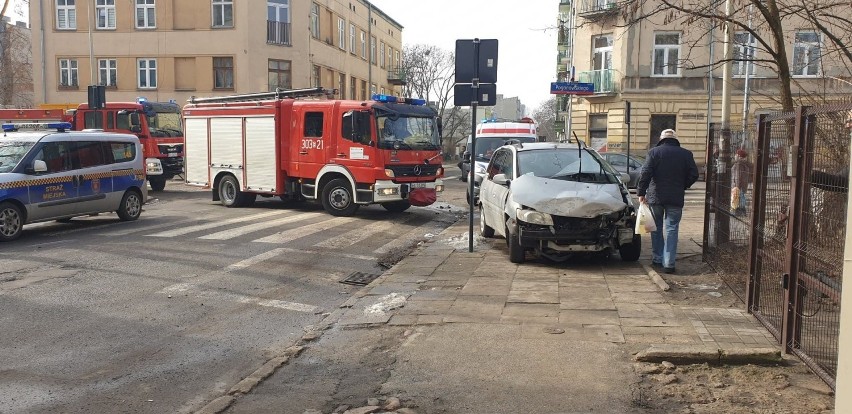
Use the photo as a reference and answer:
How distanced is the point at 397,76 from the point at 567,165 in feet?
171

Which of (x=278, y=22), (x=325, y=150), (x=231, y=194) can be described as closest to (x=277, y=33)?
(x=278, y=22)

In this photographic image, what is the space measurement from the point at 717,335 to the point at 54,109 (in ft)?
84.7

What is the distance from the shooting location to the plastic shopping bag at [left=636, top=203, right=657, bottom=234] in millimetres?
8922

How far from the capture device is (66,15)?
1575 inches

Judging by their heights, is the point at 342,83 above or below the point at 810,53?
above

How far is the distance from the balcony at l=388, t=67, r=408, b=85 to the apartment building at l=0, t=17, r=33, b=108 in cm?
2733

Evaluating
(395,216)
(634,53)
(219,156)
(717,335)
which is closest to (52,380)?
(717,335)

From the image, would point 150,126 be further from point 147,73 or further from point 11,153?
point 147,73

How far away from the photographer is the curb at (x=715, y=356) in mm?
5188

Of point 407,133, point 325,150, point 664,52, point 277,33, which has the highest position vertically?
point 277,33

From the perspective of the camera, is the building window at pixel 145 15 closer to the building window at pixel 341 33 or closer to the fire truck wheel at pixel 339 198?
the building window at pixel 341 33

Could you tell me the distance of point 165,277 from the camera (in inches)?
357

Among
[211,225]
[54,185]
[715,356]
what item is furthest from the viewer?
[211,225]

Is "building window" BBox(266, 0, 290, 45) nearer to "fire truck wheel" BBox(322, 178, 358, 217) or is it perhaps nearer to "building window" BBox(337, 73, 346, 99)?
"building window" BBox(337, 73, 346, 99)
